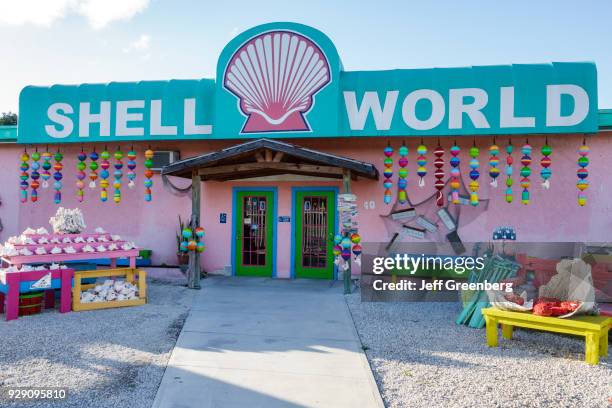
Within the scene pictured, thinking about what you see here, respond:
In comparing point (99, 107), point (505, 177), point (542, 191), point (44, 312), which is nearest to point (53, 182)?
point (99, 107)

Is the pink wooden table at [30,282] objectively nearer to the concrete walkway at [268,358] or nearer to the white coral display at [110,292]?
the white coral display at [110,292]

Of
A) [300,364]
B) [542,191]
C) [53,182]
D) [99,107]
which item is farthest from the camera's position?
[53,182]

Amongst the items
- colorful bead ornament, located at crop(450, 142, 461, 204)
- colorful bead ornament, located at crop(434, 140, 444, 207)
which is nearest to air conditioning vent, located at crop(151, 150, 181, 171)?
colorful bead ornament, located at crop(434, 140, 444, 207)

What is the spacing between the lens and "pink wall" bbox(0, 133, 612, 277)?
33.7 ft

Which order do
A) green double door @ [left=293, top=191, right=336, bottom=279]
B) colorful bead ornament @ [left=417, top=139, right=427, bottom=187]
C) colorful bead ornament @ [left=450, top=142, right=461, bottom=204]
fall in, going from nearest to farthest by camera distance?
colorful bead ornament @ [left=450, top=142, right=461, bottom=204]
colorful bead ornament @ [left=417, top=139, right=427, bottom=187]
green double door @ [left=293, top=191, right=336, bottom=279]

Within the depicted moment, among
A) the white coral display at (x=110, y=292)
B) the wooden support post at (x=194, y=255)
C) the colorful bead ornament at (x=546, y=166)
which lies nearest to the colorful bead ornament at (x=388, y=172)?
the colorful bead ornament at (x=546, y=166)

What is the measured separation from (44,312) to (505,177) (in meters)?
10.0

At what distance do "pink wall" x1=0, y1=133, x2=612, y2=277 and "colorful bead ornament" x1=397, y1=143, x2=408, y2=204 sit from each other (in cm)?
34

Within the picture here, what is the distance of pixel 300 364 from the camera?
5078 millimetres

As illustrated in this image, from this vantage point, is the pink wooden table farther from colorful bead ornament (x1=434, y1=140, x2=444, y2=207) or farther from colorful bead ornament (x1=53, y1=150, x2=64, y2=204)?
colorful bead ornament (x1=434, y1=140, x2=444, y2=207)

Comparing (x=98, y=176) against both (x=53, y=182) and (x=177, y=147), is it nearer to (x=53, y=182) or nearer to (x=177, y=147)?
(x=53, y=182)

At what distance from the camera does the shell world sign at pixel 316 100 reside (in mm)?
9805

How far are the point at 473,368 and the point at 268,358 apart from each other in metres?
2.38

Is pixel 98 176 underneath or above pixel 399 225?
above
